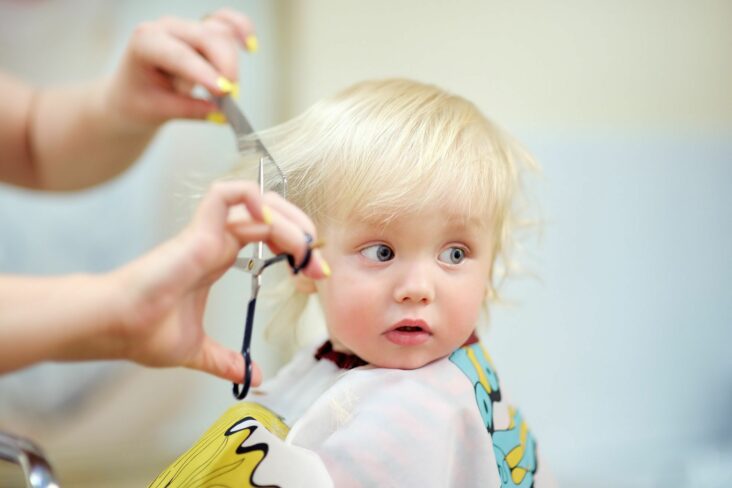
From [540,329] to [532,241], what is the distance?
17 cm

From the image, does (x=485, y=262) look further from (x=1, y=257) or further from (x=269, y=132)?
(x=1, y=257)

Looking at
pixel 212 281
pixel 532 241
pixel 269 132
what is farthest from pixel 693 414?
pixel 212 281

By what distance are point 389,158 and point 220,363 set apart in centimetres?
28

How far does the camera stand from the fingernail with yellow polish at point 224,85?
67 cm

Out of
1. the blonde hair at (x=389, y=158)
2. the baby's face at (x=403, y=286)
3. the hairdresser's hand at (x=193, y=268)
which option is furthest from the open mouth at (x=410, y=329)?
the hairdresser's hand at (x=193, y=268)

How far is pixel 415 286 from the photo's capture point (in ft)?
2.40

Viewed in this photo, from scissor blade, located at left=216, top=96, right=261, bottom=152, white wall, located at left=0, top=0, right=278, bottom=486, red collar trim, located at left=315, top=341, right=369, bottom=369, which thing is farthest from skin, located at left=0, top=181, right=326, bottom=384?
white wall, located at left=0, top=0, right=278, bottom=486

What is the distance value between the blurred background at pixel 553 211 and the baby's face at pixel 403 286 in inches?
26.0

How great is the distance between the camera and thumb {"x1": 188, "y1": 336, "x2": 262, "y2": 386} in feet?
1.85

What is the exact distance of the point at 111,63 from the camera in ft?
4.74

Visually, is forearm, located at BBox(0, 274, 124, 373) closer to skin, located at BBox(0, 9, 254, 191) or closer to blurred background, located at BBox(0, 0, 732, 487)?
skin, located at BBox(0, 9, 254, 191)

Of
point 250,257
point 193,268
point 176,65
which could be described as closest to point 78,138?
point 176,65

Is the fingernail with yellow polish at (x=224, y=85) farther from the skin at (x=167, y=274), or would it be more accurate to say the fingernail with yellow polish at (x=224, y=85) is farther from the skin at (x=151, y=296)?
the skin at (x=151, y=296)

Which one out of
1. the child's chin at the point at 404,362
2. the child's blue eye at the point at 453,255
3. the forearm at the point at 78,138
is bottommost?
the child's chin at the point at 404,362
